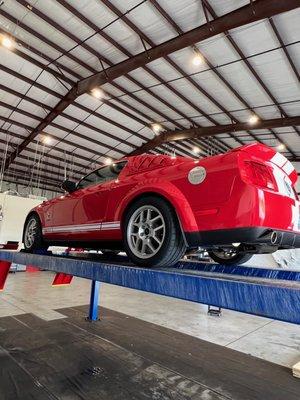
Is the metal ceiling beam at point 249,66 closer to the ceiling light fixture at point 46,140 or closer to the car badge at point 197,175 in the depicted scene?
the car badge at point 197,175

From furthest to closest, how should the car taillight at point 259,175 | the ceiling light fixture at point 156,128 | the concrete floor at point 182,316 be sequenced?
the ceiling light fixture at point 156,128
the concrete floor at point 182,316
the car taillight at point 259,175

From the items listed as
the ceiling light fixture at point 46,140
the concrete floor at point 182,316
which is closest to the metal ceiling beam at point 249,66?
the concrete floor at point 182,316

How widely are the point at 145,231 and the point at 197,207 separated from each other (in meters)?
0.51

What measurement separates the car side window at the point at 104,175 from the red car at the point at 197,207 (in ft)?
0.56

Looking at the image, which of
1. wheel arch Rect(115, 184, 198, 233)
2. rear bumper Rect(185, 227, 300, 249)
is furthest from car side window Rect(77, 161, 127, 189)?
rear bumper Rect(185, 227, 300, 249)

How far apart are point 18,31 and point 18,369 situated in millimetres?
8815

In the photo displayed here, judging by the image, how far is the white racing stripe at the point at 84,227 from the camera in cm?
269

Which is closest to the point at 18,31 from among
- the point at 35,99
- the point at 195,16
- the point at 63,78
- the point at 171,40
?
the point at 63,78

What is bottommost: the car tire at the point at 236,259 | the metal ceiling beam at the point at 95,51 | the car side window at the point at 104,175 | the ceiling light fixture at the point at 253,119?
the car tire at the point at 236,259

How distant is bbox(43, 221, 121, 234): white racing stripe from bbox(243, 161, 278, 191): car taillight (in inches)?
48.4

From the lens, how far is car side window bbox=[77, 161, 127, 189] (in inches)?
123

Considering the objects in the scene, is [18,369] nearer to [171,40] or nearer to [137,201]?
[137,201]

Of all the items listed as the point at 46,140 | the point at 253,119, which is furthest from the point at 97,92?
the point at 253,119

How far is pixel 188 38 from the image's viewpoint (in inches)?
285
